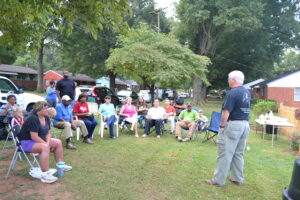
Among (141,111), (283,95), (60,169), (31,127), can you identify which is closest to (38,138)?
(31,127)

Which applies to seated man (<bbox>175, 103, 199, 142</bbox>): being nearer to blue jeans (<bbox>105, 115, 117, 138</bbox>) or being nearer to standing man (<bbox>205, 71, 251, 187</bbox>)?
blue jeans (<bbox>105, 115, 117, 138</bbox>)

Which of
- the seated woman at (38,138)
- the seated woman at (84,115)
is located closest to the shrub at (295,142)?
the seated woman at (84,115)

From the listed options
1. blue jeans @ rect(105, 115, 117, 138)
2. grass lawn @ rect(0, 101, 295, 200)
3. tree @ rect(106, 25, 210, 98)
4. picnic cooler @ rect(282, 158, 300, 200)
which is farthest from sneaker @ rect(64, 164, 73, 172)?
tree @ rect(106, 25, 210, 98)

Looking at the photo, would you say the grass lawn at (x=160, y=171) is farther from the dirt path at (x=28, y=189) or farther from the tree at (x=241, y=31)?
the tree at (x=241, y=31)

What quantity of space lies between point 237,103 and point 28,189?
10.5ft

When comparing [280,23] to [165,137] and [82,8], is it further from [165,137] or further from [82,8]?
[82,8]

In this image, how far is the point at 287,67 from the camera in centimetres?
6419

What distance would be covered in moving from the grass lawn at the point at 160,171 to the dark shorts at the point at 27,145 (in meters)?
0.70

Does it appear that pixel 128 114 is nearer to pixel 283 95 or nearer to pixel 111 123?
pixel 111 123

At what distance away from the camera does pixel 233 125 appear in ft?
11.7

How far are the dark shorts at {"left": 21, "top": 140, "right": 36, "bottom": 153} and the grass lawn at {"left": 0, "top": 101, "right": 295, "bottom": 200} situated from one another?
0.70 m

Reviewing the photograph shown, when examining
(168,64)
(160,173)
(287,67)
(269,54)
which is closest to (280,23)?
(269,54)

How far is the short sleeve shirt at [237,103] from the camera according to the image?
3523mm

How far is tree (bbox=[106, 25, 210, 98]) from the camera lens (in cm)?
1265
